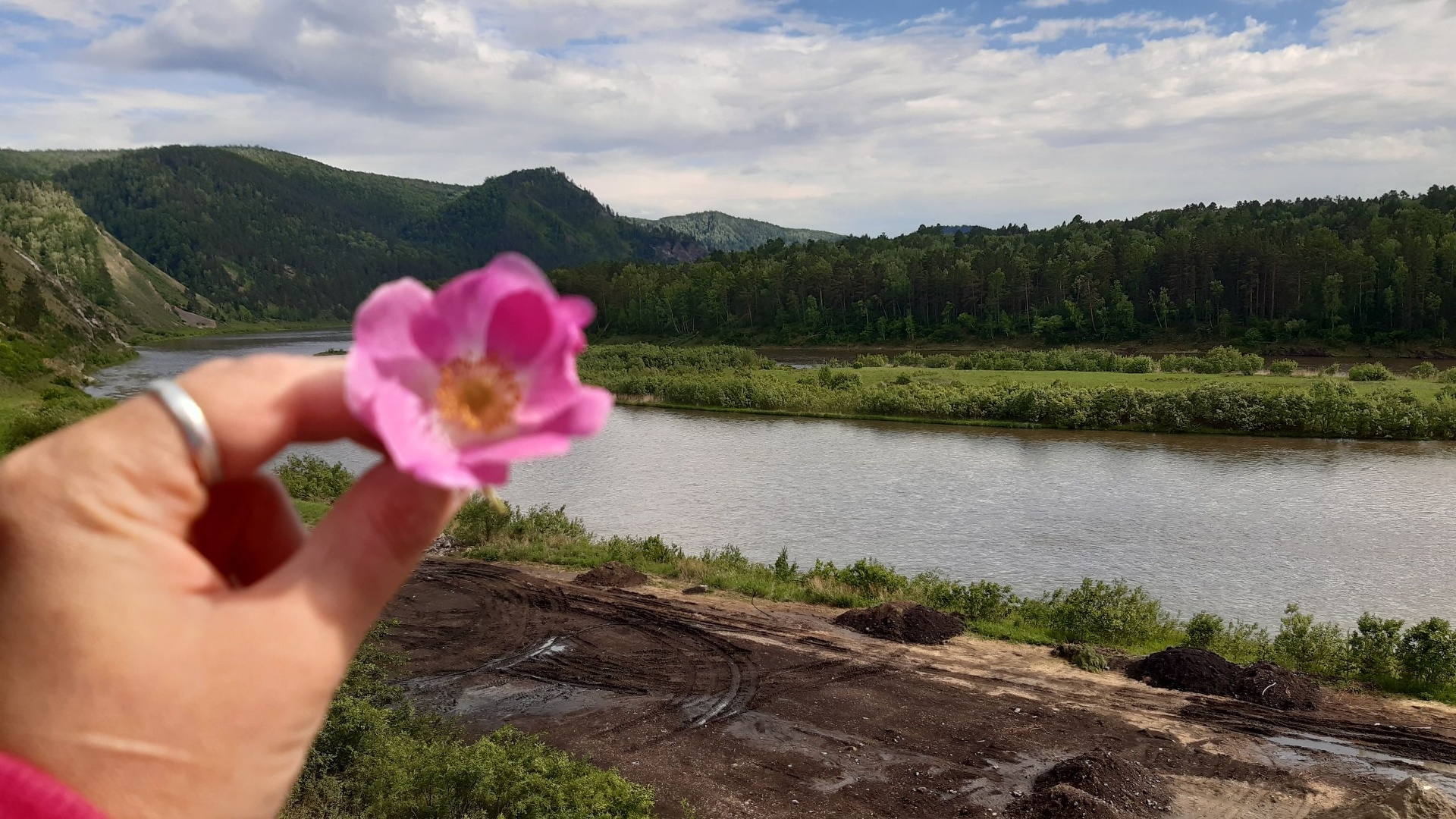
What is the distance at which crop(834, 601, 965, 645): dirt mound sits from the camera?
1711cm

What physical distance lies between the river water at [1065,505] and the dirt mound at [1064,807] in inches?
454

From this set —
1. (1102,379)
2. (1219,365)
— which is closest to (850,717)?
(1102,379)

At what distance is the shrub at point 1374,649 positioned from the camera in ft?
51.9

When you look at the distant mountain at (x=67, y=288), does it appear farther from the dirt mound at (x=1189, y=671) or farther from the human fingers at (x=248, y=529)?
the human fingers at (x=248, y=529)

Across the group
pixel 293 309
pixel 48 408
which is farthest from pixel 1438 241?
pixel 293 309

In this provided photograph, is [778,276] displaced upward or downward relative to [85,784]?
upward

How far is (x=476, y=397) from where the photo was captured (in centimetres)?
106

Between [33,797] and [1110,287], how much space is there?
104 m

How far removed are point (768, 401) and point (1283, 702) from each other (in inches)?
1674

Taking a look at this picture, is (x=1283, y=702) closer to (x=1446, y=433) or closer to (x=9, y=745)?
(x=9, y=745)

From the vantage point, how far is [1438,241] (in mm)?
81188

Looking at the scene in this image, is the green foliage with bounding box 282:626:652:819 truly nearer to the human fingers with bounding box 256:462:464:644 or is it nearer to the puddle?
the human fingers with bounding box 256:462:464:644

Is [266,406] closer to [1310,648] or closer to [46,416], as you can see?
[1310,648]

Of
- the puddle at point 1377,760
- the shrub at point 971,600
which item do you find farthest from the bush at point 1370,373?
the puddle at point 1377,760
